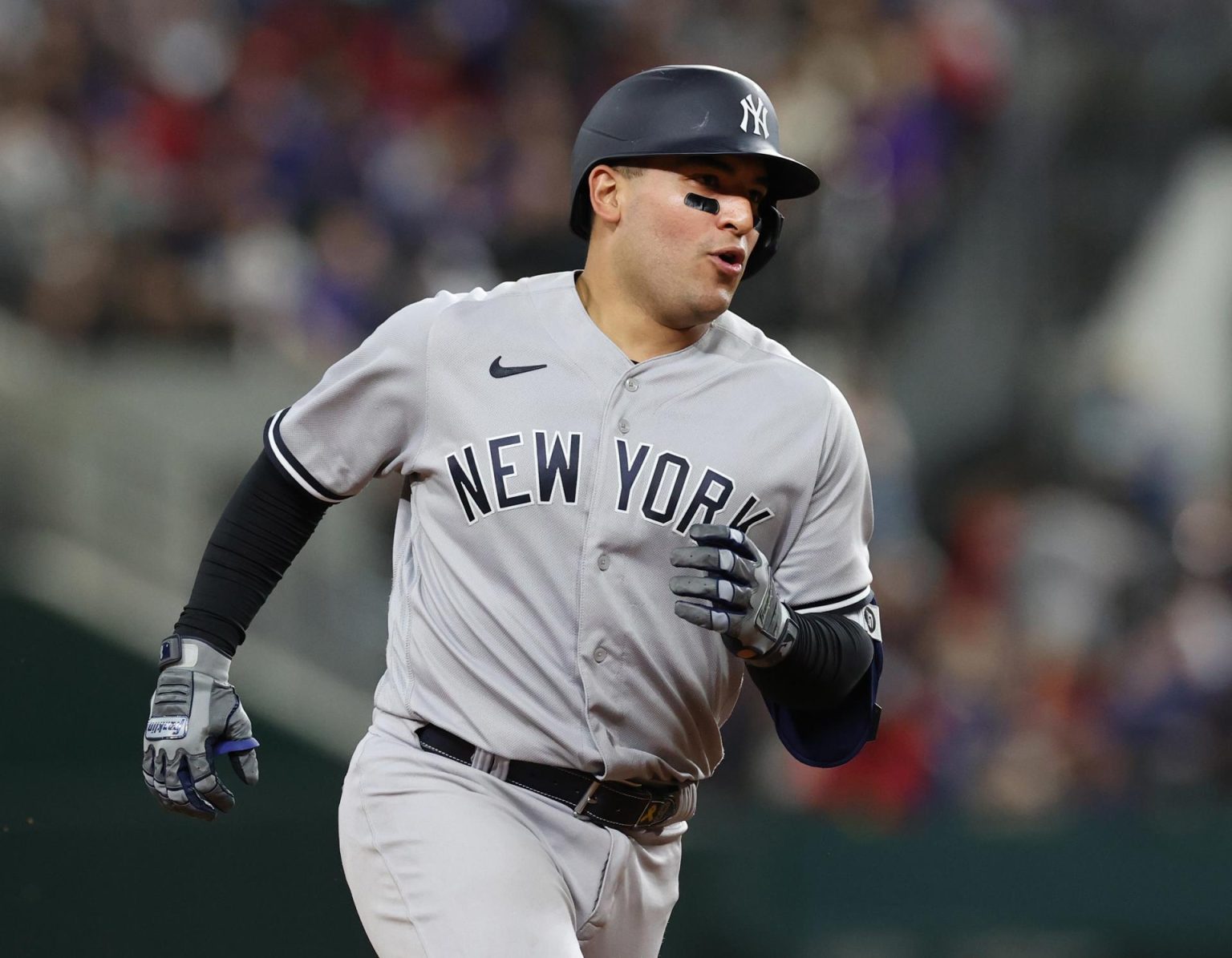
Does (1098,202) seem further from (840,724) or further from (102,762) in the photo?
(840,724)

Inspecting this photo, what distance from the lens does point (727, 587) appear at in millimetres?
2781

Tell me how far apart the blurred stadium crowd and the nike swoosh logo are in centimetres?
443

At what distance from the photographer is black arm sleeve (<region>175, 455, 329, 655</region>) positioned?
10.5ft

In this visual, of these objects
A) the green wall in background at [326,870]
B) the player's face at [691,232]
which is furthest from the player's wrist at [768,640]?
the green wall in background at [326,870]

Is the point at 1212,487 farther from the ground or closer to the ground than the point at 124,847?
farther from the ground

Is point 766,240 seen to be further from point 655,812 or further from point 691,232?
point 655,812

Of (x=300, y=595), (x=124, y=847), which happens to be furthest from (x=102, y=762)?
(x=300, y=595)

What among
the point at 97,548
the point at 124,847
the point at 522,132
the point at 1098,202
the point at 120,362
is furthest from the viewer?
the point at 1098,202

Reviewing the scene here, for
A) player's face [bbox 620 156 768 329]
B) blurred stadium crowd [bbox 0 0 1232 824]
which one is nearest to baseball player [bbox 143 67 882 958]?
player's face [bbox 620 156 768 329]

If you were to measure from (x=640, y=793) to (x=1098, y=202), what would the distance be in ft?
25.6

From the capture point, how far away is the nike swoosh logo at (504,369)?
3.13 m

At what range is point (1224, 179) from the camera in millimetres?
10359

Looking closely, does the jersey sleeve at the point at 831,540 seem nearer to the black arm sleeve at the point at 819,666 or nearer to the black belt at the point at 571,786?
the black arm sleeve at the point at 819,666

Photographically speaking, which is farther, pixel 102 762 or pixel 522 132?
pixel 522 132
